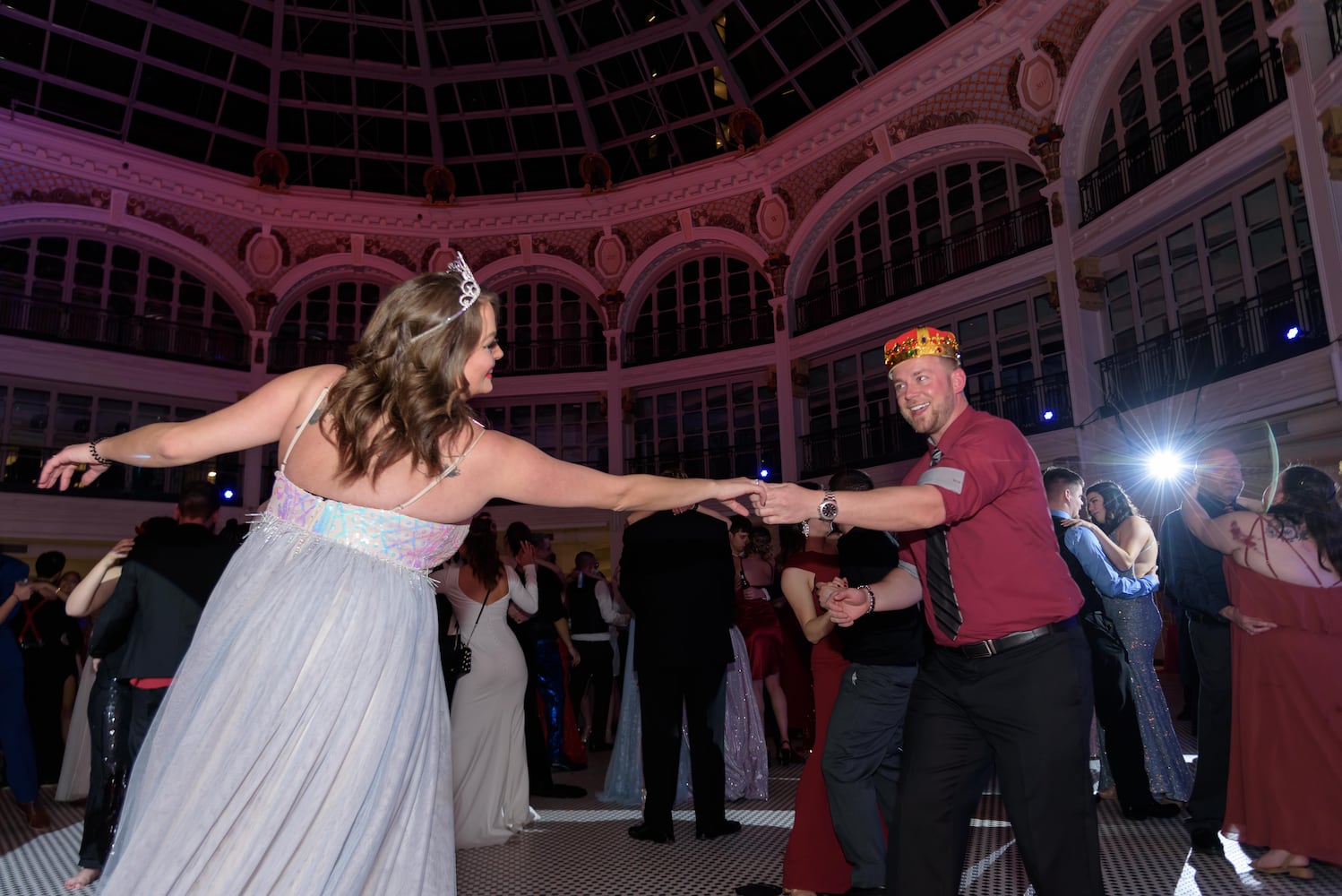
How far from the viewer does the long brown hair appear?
195cm

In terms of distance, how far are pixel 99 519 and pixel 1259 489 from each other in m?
19.5

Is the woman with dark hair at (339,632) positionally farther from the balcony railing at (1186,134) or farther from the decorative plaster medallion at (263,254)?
the decorative plaster medallion at (263,254)

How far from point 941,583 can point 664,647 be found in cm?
265

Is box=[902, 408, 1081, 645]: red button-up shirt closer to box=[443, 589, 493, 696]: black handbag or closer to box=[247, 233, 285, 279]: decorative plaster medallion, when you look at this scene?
box=[443, 589, 493, 696]: black handbag

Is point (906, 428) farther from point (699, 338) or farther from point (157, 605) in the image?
point (157, 605)

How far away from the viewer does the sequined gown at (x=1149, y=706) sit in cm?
518

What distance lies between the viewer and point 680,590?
509cm

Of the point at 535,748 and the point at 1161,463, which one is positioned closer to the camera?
the point at 535,748

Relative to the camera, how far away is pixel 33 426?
54.5 feet

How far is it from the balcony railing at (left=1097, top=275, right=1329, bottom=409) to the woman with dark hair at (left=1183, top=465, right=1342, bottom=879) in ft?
23.9

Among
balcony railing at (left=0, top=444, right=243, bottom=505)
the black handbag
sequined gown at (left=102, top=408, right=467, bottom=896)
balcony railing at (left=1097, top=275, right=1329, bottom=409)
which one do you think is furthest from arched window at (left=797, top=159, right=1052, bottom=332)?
sequined gown at (left=102, top=408, right=467, bottom=896)

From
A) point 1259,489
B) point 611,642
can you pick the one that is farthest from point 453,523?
point 1259,489

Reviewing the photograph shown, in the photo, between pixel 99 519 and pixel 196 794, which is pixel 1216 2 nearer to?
pixel 196 794

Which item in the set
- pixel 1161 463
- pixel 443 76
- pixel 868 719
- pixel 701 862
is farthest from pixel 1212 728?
pixel 443 76
